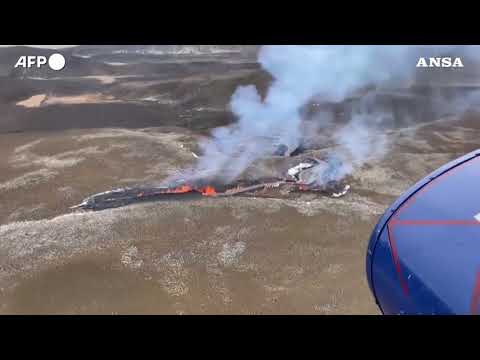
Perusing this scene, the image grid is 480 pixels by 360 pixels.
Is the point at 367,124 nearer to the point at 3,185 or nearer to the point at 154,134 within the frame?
the point at 154,134

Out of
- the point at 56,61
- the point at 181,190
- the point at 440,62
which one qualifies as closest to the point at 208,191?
the point at 181,190

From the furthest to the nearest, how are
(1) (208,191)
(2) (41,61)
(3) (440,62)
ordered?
(2) (41,61), (3) (440,62), (1) (208,191)

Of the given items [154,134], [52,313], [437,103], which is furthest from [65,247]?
[437,103]

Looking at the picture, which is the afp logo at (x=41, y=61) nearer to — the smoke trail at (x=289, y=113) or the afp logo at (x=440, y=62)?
the smoke trail at (x=289, y=113)

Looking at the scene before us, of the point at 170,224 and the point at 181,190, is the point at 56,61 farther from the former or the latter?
the point at 170,224

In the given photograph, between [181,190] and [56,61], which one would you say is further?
[56,61]

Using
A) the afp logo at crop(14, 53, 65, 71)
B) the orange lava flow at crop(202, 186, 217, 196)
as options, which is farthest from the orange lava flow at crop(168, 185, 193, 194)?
the afp logo at crop(14, 53, 65, 71)

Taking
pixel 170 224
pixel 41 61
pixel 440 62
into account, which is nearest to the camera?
pixel 170 224
